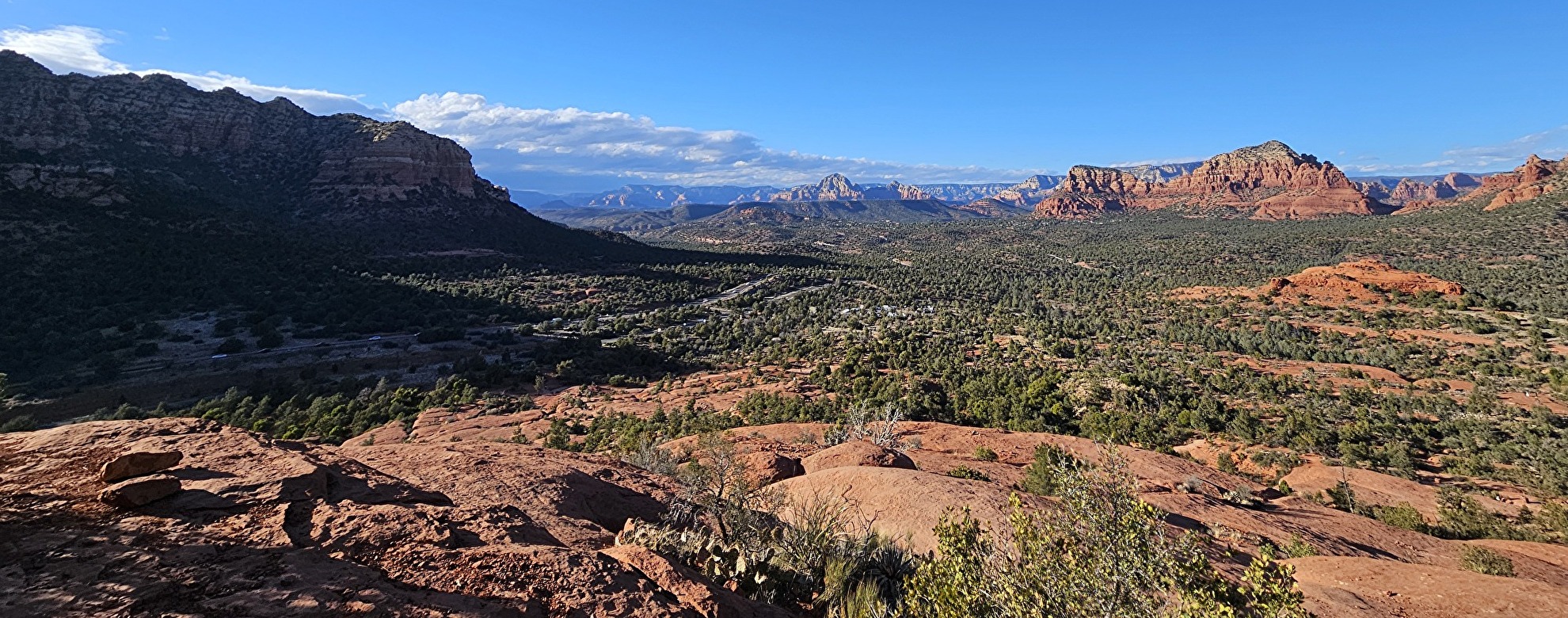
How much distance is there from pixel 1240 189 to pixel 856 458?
17140 centimetres

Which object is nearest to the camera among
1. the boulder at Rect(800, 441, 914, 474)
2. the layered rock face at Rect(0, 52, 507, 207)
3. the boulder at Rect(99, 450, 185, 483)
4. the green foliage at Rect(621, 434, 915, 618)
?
the boulder at Rect(99, 450, 185, 483)

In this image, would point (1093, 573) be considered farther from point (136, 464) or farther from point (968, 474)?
point (968, 474)

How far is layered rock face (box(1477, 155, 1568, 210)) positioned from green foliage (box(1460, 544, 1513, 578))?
102909 millimetres

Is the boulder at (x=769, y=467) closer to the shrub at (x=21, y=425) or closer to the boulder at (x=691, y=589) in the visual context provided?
the boulder at (x=691, y=589)

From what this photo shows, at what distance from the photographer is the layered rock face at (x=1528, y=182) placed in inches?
2827

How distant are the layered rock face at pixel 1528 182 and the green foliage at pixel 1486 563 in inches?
4052

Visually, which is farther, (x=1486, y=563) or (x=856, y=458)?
(x=856, y=458)

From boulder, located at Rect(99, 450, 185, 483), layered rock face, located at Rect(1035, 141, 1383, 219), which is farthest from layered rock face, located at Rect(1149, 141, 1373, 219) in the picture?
boulder, located at Rect(99, 450, 185, 483)

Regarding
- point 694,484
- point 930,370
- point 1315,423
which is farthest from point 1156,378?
point 694,484

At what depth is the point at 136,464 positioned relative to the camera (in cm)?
501

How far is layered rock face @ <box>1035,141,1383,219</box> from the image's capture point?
116000mm

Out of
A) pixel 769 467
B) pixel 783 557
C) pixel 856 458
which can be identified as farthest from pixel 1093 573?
pixel 856 458

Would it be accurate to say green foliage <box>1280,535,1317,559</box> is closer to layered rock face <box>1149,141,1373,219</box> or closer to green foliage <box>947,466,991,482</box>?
green foliage <box>947,466,991,482</box>

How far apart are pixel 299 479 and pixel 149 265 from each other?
157 feet
